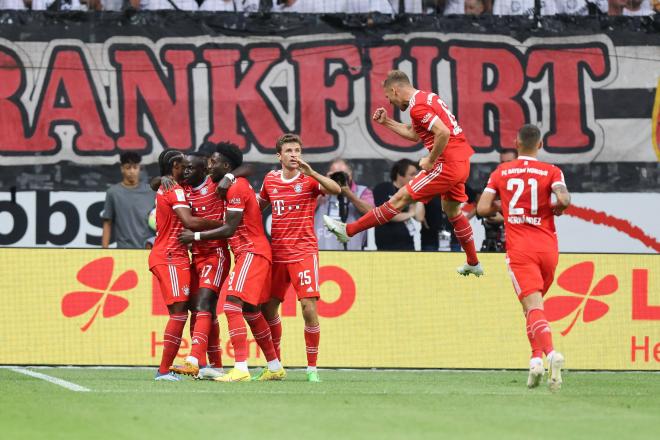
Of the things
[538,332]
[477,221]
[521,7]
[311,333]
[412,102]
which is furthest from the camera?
[521,7]

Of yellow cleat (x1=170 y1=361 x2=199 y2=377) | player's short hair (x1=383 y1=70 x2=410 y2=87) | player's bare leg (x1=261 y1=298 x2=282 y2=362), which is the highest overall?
player's short hair (x1=383 y1=70 x2=410 y2=87)

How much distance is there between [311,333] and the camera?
12.9m

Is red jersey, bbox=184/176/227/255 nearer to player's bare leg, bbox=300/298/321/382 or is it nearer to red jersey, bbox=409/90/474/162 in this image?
player's bare leg, bbox=300/298/321/382

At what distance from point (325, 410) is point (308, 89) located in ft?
35.5

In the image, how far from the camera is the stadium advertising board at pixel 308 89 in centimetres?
1920

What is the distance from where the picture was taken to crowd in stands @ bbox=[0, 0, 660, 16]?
1942cm

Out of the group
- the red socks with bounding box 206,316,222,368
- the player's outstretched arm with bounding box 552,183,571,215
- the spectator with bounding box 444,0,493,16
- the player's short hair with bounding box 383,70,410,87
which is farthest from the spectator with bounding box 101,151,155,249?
the player's outstretched arm with bounding box 552,183,571,215

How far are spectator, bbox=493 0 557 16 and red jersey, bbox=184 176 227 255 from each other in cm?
866

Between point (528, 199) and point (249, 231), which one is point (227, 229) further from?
point (528, 199)

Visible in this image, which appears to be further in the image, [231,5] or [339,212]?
[231,5]

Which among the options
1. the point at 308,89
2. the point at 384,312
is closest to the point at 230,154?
the point at 384,312

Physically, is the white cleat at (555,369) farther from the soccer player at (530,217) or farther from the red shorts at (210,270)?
the red shorts at (210,270)

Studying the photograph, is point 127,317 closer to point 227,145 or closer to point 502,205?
point 227,145

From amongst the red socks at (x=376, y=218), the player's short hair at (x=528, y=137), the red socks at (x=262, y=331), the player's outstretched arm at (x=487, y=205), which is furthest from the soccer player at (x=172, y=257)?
the player's short hair at (x=528, y=137)
